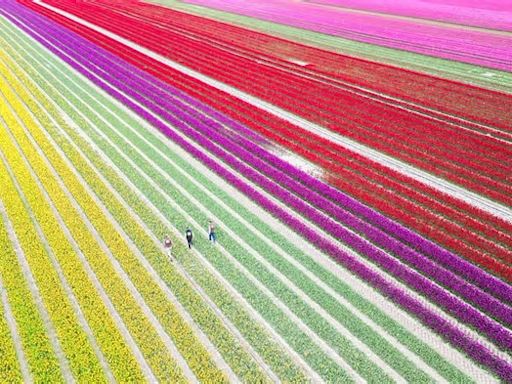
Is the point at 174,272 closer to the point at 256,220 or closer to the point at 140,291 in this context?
the point at 140,291

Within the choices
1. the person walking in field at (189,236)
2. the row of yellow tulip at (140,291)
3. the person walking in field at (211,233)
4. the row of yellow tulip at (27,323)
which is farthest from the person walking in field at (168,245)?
the row of yellow tulip at (27,323)

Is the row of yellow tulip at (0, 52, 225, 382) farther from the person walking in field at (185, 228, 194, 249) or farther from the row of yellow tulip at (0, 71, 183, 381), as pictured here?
the person walking in field at (185, 228, 194, 249)

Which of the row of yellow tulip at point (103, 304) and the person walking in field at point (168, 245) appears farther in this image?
the person walking in field at point (168, 245)

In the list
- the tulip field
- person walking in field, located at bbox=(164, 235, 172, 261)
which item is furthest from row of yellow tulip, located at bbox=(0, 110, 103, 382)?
person walking in field, located at bbox=(164, 235, 172, 261)

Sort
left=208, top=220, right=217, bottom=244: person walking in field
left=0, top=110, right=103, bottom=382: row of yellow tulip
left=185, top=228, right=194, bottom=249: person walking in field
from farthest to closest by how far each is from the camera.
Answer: left=208, top=220, right=217, bottom=244: person walking in field
left=185, top=228, right=194, bottom=249: person walking in field
left=0, top=110, right=103, bottom=382: row of yellow tulip

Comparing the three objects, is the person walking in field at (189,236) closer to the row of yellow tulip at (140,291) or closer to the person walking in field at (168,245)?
the person walking in field at (168,245)

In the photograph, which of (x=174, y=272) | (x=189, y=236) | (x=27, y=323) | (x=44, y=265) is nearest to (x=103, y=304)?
(x=27, y=323)
